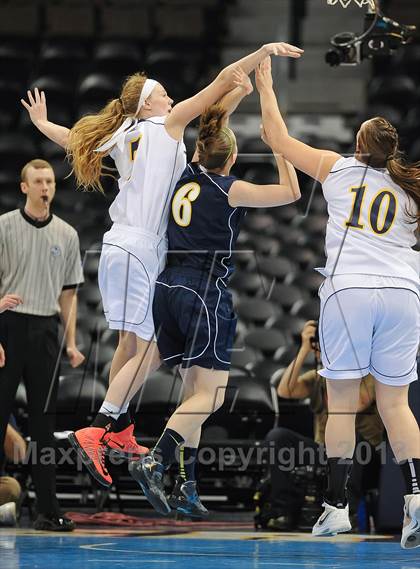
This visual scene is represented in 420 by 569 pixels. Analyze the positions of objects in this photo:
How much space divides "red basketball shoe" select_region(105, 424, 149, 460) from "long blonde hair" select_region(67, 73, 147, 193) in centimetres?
141

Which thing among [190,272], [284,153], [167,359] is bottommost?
[167,359]

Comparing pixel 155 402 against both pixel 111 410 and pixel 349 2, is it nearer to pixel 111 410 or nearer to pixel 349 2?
pixel 111 410

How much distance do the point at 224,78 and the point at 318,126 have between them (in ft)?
24.1

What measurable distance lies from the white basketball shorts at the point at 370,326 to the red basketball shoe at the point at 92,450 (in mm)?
1311

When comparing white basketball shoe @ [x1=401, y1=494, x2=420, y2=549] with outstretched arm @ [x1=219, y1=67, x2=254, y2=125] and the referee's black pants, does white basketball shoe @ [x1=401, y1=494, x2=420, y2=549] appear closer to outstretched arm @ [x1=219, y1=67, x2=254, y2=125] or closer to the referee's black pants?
outstretched arm @ [x1=219, y1=67, x2=254, y2=125]

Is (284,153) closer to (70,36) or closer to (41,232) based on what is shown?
(41,232)

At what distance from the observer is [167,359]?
5996 mm

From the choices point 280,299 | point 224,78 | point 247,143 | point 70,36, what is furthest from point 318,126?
point 224,78

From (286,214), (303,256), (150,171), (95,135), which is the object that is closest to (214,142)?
→ (150,171)

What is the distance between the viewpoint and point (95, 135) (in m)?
6.36

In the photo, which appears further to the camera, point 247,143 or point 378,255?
point 247,143

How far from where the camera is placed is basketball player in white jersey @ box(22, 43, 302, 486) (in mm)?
5996

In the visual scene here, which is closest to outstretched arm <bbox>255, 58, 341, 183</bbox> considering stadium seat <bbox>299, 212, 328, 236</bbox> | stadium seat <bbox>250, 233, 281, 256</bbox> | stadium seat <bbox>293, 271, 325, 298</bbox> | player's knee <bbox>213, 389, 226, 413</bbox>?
player's knee <bbox>213, 389, 226, 413</bbox>

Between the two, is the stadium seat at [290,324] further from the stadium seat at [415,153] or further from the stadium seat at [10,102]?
the stadium seat at [10,102]
